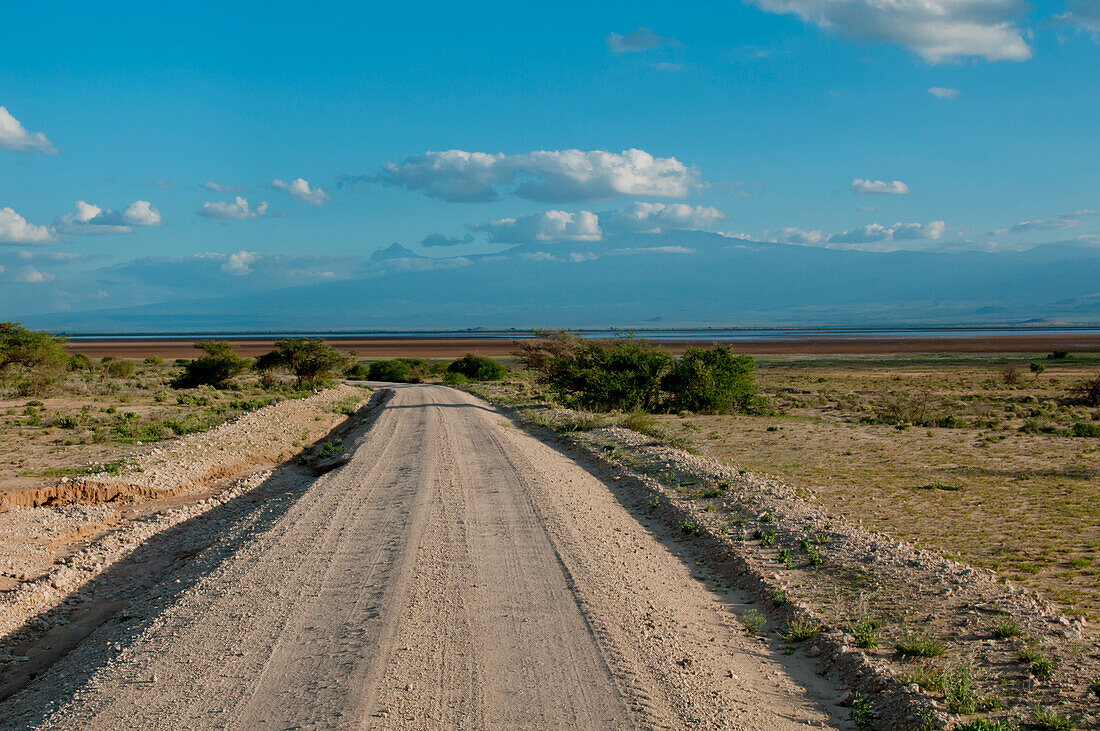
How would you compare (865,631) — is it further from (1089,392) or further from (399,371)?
(399,371)

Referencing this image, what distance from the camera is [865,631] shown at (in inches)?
265

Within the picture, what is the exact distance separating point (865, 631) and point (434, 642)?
13.2 ft

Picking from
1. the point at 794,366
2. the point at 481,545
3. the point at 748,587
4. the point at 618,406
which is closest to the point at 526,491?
the point at 481,545

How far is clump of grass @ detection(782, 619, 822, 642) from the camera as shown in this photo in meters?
6.94

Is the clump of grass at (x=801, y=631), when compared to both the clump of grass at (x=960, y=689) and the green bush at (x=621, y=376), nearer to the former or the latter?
the clump of grass at (x=960, y=689)

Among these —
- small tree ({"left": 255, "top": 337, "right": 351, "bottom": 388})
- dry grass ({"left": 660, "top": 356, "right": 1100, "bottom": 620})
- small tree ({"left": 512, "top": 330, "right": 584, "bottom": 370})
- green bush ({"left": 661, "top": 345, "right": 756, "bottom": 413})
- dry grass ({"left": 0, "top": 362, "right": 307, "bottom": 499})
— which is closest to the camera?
dry grass ({"left": 660, "top": 356, "right": 1100, "bottom": 620})

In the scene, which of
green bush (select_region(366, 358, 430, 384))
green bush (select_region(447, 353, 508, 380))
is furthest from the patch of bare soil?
green bush (select_region(366, 358, 430, 384))

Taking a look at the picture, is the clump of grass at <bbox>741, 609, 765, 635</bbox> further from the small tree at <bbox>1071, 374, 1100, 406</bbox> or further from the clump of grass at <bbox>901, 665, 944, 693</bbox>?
the small tree at <bbox>1071, 374, 1100, 406</bbox>

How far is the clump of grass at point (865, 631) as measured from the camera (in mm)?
6570

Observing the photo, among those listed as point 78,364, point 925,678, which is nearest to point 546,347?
point 925,678

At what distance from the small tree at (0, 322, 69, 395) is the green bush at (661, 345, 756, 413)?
31034 millimetres

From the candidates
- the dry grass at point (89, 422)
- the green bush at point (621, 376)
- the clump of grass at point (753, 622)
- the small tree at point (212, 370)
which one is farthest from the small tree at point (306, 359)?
the clump of grass at point (753, 622)

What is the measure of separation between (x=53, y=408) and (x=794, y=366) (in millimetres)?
63629

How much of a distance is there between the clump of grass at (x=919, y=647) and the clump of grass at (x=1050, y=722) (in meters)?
1.02
